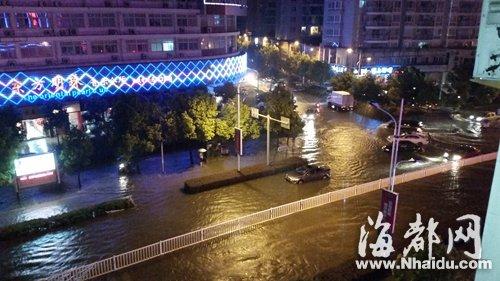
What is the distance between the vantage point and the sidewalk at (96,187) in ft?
93.6

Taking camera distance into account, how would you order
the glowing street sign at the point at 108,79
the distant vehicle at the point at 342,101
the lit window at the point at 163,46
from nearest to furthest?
the glowing street sign at the point at 108,79
the lit window at the point at 163,46
the distant vehicle at the point at 342,101

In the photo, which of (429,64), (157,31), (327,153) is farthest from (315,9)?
(327,153)

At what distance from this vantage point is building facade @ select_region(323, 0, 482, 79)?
7700 cm

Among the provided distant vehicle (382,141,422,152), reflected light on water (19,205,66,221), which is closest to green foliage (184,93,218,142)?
reflected light on water (19,205,66,221)

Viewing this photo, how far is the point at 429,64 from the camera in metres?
82.9

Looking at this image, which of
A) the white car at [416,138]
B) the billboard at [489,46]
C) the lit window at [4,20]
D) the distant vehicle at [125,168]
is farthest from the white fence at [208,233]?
the lit window at [4,20]

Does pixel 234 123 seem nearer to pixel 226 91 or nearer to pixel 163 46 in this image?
pixel 226 91

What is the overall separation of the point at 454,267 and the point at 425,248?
126 centimetres

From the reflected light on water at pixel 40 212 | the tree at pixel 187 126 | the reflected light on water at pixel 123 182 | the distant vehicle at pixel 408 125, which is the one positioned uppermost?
the tree at pixel 187 126

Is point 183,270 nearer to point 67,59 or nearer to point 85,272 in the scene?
point 85,272

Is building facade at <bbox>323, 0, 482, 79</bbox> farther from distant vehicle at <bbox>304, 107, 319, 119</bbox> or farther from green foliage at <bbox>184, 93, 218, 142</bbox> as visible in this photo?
green foliage at <bbox>184, 93, 218, 142</bbox>

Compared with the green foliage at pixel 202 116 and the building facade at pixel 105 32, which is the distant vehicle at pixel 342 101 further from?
the green foliage at pixel 202 116

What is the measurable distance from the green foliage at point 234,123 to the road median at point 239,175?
459cm

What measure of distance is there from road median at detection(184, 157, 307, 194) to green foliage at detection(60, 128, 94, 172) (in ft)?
27.6
